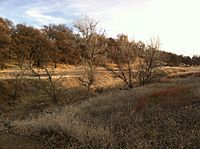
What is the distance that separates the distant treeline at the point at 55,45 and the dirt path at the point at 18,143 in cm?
2049

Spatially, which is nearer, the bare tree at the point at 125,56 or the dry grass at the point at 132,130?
the dry grass at the point at 132,130

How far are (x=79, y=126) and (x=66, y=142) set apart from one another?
83 centimetres

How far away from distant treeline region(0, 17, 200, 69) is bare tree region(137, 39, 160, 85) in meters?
0.60

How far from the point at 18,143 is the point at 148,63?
23.2m

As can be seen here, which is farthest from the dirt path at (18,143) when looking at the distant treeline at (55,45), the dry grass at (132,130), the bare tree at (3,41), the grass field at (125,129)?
the bare tree at (3,41)

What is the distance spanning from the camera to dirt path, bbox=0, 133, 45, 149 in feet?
35.5

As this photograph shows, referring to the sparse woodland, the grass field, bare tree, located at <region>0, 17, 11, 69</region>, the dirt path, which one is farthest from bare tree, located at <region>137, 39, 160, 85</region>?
bare tree, located at <region>0, 17, 11, 69</region>

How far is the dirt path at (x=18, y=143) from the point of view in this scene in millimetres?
10819

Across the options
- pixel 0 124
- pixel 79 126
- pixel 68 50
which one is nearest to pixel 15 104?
pixel 0 124

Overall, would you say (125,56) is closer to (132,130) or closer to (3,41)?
(132,130)

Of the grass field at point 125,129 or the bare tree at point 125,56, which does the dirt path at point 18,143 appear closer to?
the grass field at point 125,129

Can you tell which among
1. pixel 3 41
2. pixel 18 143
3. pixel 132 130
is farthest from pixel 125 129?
pixel 3 41

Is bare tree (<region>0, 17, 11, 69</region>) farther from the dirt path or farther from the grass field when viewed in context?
the dirt path

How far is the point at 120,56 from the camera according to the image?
112 ft
